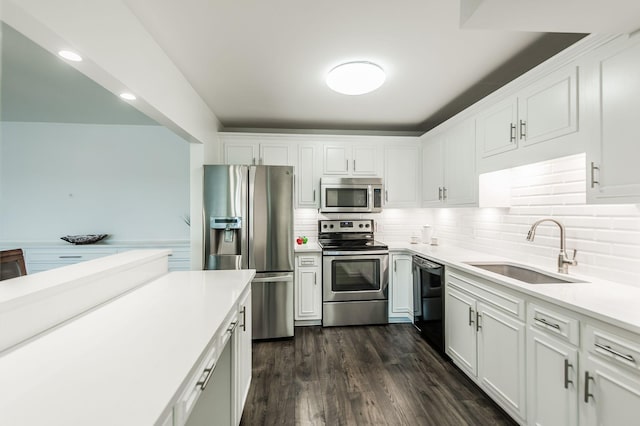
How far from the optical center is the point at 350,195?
3.46 metres

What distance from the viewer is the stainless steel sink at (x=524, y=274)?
1.85 metres

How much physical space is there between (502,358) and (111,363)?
216cm

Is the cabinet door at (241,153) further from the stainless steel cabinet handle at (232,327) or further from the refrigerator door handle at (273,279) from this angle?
the stainless steel cabinet handle at (232,327)

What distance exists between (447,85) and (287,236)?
225cm

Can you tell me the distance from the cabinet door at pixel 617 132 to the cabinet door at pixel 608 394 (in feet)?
2.66

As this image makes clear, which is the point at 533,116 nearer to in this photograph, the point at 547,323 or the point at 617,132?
the point at 617,132

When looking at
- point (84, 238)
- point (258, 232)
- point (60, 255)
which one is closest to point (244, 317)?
point (258, 232)

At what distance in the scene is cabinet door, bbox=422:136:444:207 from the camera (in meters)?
3.19

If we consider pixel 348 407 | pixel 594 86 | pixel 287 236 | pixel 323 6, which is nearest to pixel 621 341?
pixel 594 86

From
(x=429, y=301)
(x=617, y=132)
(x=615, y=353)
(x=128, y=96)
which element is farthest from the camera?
(x=429, y=301)

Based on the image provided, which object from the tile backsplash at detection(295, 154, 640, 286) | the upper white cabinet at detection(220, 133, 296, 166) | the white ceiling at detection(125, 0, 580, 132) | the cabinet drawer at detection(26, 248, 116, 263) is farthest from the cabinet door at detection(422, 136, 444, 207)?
the cabinet drawer at detection(26, 248, 116, 263)

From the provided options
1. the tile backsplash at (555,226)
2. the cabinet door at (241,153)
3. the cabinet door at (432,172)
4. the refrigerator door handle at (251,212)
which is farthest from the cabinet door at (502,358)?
the cabinet door at (241,153)

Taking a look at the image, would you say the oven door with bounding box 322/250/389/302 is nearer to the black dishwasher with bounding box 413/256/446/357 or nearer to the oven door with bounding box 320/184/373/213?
the black dishwasher with bounding box 413/256/446/357

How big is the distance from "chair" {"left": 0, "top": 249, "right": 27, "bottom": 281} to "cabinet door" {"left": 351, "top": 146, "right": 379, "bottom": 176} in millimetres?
3389
